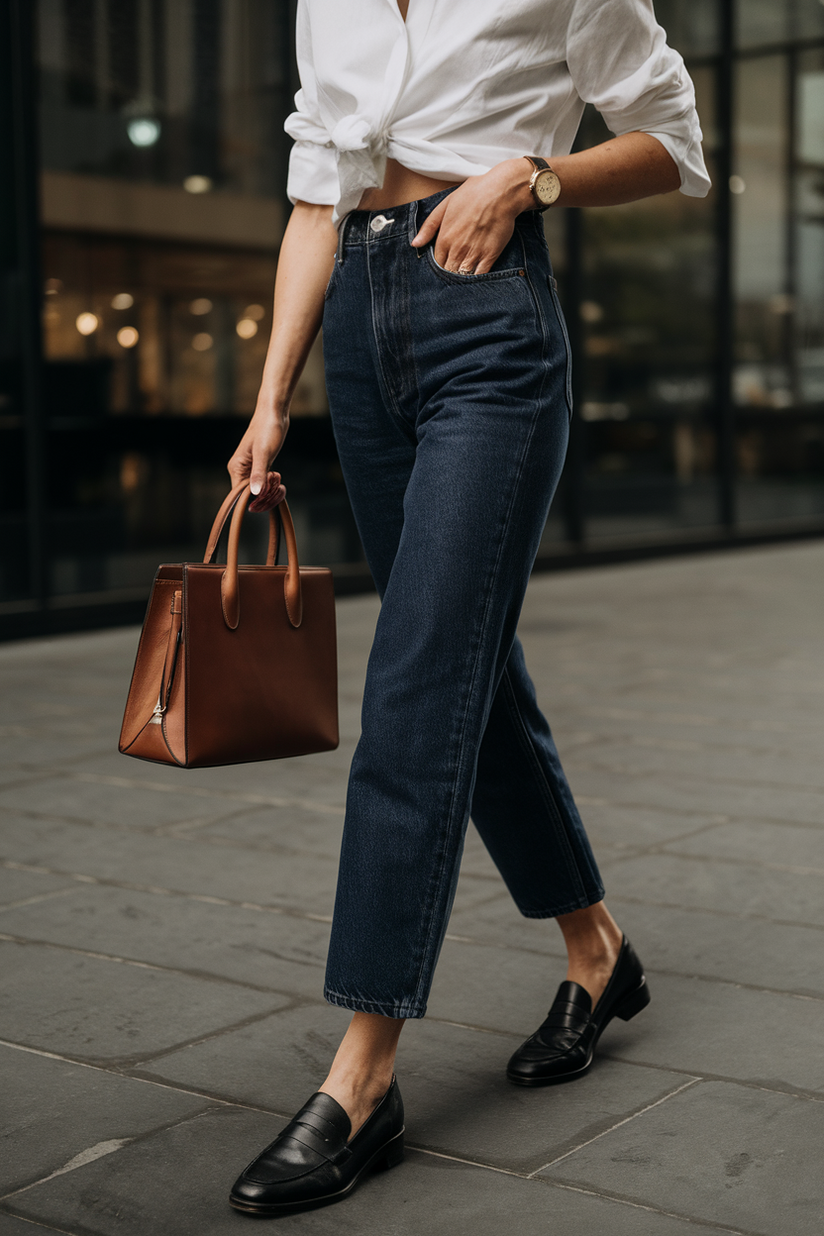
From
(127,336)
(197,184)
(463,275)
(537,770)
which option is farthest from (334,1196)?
(197,184)

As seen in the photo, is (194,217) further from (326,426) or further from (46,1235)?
(46,1235)

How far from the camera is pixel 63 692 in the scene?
5.94 m

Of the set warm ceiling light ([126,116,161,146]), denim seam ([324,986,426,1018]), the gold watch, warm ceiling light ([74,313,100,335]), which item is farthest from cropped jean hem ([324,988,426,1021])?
warm ceiling light ([126,116,161,146])

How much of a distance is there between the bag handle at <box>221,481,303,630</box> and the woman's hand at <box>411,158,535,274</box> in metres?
0.39

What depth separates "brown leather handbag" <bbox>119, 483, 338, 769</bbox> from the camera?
1.96 metres

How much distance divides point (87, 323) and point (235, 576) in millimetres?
5761

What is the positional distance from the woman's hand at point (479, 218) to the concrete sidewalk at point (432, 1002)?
117 cm

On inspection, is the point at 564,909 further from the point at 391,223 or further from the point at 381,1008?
the point at 391,223

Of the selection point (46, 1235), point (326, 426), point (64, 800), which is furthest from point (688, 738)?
point (326, 426)

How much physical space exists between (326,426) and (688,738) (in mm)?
4213

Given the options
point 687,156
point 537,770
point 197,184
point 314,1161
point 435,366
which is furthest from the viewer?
point 197,184

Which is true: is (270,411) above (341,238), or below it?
below

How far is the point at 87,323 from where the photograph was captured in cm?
743

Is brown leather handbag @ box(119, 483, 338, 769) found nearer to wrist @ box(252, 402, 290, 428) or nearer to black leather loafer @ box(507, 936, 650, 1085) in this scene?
wrist @ box(252, 402, 290, 428)
